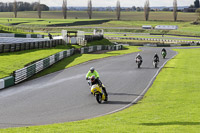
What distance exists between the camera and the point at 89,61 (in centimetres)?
4275

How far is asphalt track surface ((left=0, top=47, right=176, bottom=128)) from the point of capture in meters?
16.5

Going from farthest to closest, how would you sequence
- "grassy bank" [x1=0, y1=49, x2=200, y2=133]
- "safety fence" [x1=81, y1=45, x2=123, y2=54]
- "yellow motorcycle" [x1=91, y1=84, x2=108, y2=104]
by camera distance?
"safety fence" [x1=81, y1=45, x2=123, y2=54], "yellow motorcycle" [x1=91, y1=84, x2=108, y2=104], "grassy bank" [x1=0, y1=49, x2=200, y2=133]

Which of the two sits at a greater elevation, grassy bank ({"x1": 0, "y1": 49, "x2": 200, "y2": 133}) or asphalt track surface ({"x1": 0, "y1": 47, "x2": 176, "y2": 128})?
grassy bank ({"x1": 0, "y1": 49, "x2": 200, "y2": 133})

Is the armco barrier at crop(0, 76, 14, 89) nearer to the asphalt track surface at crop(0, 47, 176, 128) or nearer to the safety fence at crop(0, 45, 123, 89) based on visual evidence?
the safety fence at crop(0, 45, 123, 89)

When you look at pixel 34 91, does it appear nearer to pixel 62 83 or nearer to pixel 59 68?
pixel 62 83

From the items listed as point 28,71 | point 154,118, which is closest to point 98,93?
point 154,118

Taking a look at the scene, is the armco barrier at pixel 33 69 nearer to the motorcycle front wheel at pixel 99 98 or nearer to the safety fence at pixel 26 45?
the safety fence at pixel 26 45

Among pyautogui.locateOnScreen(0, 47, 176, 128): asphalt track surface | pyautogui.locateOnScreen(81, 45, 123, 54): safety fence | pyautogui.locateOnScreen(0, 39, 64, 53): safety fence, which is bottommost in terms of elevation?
pyautogui.locateOnScreen(0, 47, 176, 128): asphalt track surface

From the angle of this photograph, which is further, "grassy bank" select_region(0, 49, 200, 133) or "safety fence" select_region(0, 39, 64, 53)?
"safety fence" select_region(0, 39, 64, 53)

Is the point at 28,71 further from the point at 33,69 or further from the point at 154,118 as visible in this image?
the point at 154,118

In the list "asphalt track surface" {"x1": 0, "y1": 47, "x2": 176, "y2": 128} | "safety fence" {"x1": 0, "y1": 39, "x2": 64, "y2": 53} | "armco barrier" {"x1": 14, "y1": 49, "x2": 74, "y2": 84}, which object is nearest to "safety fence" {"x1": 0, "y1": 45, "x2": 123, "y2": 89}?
"armco barrier" {"x1": 14, "y1": 49, "x2": 74, "y2": 84}

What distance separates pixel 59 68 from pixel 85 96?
14.1 metres

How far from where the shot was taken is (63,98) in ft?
68.8

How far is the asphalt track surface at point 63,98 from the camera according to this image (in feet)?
54.1
